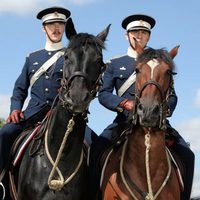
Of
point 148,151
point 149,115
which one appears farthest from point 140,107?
point 148,151

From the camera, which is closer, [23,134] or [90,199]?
[90,199]

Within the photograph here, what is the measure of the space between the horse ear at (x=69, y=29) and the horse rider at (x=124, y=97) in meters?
1.18

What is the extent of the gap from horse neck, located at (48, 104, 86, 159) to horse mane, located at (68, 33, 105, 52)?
1.04m

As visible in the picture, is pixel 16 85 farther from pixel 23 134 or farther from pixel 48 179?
pixel 48 179

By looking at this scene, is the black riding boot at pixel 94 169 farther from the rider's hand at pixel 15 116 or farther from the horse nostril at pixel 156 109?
the horse nostril at pixel 156 109

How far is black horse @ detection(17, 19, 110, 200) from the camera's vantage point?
7641 millimetres

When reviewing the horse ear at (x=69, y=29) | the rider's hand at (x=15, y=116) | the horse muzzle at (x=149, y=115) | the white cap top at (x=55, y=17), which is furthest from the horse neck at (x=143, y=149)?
the white cap top at (x=55, y=17)

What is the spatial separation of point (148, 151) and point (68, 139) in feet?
4.32

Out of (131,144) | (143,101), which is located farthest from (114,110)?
(143,101)

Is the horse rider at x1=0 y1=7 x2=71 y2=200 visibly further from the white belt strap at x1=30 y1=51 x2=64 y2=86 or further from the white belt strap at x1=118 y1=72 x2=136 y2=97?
the white belt strap at x1=118 y1=72 x2=136 y2=97

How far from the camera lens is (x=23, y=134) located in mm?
9320

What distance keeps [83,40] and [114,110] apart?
182cm

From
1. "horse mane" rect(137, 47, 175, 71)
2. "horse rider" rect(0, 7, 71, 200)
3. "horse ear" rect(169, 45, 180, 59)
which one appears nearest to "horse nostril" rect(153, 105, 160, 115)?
"horse mane" rect(137, 47, 175, 71)

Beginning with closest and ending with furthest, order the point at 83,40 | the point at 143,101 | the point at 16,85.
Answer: the point at 143,101 → the point at 83,40 → the point at 16,85
